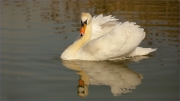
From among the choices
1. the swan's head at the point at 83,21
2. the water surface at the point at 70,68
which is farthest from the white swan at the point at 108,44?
the water surface at the point at 70,68

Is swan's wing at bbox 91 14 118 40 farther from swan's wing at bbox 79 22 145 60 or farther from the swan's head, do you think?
swan's wing at bbox 79 22 145 60

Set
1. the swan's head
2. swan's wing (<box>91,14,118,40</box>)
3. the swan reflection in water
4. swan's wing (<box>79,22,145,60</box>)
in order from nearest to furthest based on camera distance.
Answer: the swan reflection in water, swan's wing (<box>79,22,145,60</box>), the swan's head, swan's wing (<box>91,14,118,40</box>)

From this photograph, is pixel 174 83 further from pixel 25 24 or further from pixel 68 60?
pixel 25 24

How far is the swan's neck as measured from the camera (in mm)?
8680

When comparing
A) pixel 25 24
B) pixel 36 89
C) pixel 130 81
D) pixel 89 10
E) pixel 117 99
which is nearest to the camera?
pixel 117 99

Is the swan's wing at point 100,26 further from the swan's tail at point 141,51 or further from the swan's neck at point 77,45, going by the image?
the swan's tail at point 141,51

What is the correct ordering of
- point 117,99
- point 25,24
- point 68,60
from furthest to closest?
point 25,24
point 68,60
point 117,99

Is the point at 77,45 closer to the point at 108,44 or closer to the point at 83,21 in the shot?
the point at 83,21

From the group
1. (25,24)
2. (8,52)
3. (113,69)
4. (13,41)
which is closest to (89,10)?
(25,24)

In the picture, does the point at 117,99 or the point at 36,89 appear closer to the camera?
the point at 117,99

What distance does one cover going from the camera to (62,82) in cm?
699

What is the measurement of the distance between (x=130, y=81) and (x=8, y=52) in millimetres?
3281

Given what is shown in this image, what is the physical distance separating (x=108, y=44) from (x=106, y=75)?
1012mm

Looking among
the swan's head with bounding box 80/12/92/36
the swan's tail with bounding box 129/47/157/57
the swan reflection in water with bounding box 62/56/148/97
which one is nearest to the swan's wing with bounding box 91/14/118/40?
the swan's head with bounding box 80/12/92/36
